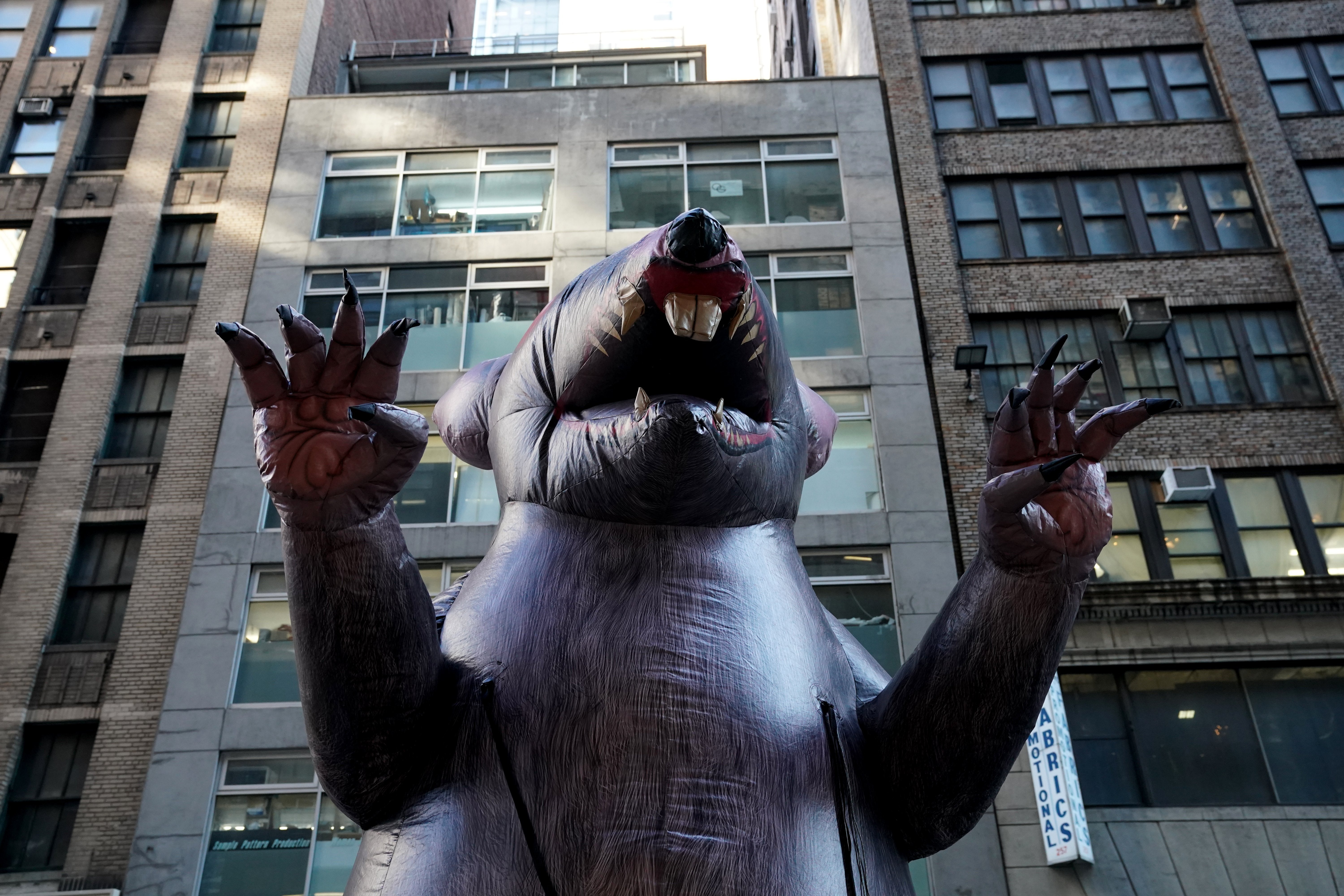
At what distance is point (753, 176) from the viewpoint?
55.8 ft

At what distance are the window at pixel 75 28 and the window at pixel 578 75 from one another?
6736 millimetres

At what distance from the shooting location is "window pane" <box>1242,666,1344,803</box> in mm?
12641

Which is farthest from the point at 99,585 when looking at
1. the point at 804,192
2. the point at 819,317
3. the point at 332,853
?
the point at 804,192

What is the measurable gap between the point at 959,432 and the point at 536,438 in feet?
42.0

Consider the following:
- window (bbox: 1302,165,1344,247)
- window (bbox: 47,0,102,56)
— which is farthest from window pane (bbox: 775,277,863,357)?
window (bbox: 47,0,102,56)

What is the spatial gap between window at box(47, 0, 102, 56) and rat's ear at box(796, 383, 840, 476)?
20.9m

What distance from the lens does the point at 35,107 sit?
18.8 meters

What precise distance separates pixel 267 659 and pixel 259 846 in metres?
2.31

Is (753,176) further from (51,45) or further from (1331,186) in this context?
(51,45)

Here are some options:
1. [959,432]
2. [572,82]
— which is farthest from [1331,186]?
[572,82]

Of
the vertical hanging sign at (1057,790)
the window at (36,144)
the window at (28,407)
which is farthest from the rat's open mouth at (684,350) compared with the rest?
the window at (36,144)

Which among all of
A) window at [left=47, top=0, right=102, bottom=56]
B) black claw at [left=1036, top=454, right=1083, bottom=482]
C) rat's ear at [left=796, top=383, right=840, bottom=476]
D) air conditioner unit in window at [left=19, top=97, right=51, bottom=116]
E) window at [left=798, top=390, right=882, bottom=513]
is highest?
window at [left=47, top=0, right=102, bottom=56]

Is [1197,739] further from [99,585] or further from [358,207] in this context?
[99,585]

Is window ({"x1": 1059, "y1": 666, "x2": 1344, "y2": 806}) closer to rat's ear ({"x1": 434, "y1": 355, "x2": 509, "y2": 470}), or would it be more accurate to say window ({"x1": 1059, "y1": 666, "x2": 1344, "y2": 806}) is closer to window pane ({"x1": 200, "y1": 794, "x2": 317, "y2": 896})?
Answer: window pane ({"x1": 200, "y1": 794, "x2": 317, "y2": 896})
